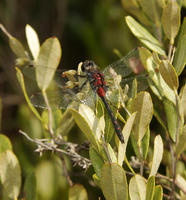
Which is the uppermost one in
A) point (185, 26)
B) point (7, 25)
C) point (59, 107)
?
point (7, 25)

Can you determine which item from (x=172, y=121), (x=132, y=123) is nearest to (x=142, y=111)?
(x=132, y=123)

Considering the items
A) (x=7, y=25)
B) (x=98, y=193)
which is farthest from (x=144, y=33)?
(x=7, y=25)

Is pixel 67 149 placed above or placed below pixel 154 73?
below

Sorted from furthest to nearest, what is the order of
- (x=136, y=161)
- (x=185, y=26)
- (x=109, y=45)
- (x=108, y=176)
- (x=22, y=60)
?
(x=109, y=45), (x=22, y=60), (x=136, y=161), (x=185, y=26), (x=108, y=176)

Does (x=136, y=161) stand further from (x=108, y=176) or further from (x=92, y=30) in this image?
(x=92, y=30)

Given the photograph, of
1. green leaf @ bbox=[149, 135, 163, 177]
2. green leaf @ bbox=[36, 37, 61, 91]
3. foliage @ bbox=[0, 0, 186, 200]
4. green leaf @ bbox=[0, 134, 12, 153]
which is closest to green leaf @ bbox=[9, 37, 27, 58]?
foliage @ bbox=[0, 0, 186, 200]

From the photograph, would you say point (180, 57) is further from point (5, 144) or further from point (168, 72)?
point (5, 144)
